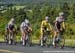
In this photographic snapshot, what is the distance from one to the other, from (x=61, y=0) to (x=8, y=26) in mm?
5508

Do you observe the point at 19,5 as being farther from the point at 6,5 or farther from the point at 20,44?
the point at 20,44

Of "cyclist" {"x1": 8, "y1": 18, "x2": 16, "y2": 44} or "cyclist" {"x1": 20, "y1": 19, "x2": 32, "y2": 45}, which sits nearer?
"cyclist" {"x1": 20, "y1": 19, "x2": 32, "y2": 45}

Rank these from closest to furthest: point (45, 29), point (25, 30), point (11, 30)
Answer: point (45, 29) < point (25, 30) < point (11, 30)

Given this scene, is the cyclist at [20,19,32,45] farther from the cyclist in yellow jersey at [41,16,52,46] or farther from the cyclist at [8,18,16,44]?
the cyclist in yellow jersey at [41,16,52,46]

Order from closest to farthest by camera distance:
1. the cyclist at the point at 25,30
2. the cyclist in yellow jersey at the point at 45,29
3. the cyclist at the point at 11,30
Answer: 1. the cyclist in yellow jersey at the point at 45,29
2. the cyclist at the point at 25,30
3. the cyclist at the point at 11,30

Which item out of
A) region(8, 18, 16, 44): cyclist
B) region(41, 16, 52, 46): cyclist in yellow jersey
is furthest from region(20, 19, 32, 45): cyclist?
region(41, 16, 52, 46): cyclist in yellow jersey

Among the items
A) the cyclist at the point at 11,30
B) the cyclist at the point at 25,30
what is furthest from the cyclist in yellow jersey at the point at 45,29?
the cyclist at the point at 11,30

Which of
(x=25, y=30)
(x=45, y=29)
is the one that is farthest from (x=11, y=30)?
(x=45, y=29)

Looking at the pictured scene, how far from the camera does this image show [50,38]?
1873 centimetres

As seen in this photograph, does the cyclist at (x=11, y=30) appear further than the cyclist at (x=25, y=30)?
Yes

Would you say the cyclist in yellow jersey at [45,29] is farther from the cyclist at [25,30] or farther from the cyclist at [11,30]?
the cyclist at [11,30]

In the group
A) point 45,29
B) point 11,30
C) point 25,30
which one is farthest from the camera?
point 11,30


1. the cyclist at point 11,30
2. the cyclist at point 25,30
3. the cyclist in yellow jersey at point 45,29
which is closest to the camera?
the cyclist in yellow jersey at point 45,29

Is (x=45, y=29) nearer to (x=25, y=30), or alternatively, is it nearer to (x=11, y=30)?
(x=25, y=30)
